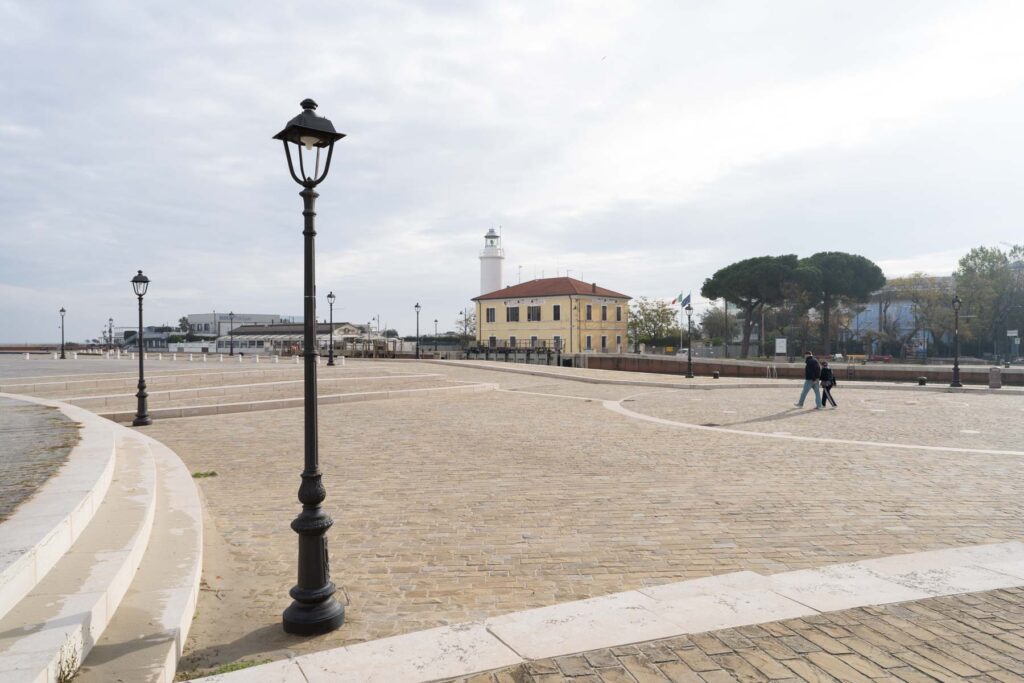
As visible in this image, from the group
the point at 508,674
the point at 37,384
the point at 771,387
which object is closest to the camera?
the point at 508,674

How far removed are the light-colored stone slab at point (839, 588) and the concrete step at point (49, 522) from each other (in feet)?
17.3

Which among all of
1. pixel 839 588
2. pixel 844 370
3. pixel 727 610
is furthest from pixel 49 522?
pixel 844 370

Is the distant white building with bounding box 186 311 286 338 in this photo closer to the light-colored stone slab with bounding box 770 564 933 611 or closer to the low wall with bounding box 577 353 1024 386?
the low wall with bounding box 577 353 1024 386

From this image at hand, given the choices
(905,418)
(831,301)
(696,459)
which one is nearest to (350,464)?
(696,459)

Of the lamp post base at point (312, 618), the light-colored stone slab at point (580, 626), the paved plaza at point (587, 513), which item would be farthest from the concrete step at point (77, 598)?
the light-colored stone slab at point (580, 626)

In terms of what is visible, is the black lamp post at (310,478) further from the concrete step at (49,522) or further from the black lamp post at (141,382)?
the black lamp post at (141,382)

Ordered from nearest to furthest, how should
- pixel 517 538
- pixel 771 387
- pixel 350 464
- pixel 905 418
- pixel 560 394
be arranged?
pixel 517 538, pixel 350 464, pixel 905 418, pixel 560 394, pixel 771 387

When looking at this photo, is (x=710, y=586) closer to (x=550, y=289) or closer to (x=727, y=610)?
(x=727, y=610)

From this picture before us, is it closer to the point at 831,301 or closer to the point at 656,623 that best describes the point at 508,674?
the point at 656,623

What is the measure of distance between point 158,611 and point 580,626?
2867 millimetres

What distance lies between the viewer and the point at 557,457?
420 inches

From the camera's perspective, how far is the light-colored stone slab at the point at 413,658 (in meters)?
3.61

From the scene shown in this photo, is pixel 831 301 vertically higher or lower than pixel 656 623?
higher

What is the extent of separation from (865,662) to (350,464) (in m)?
7.90
